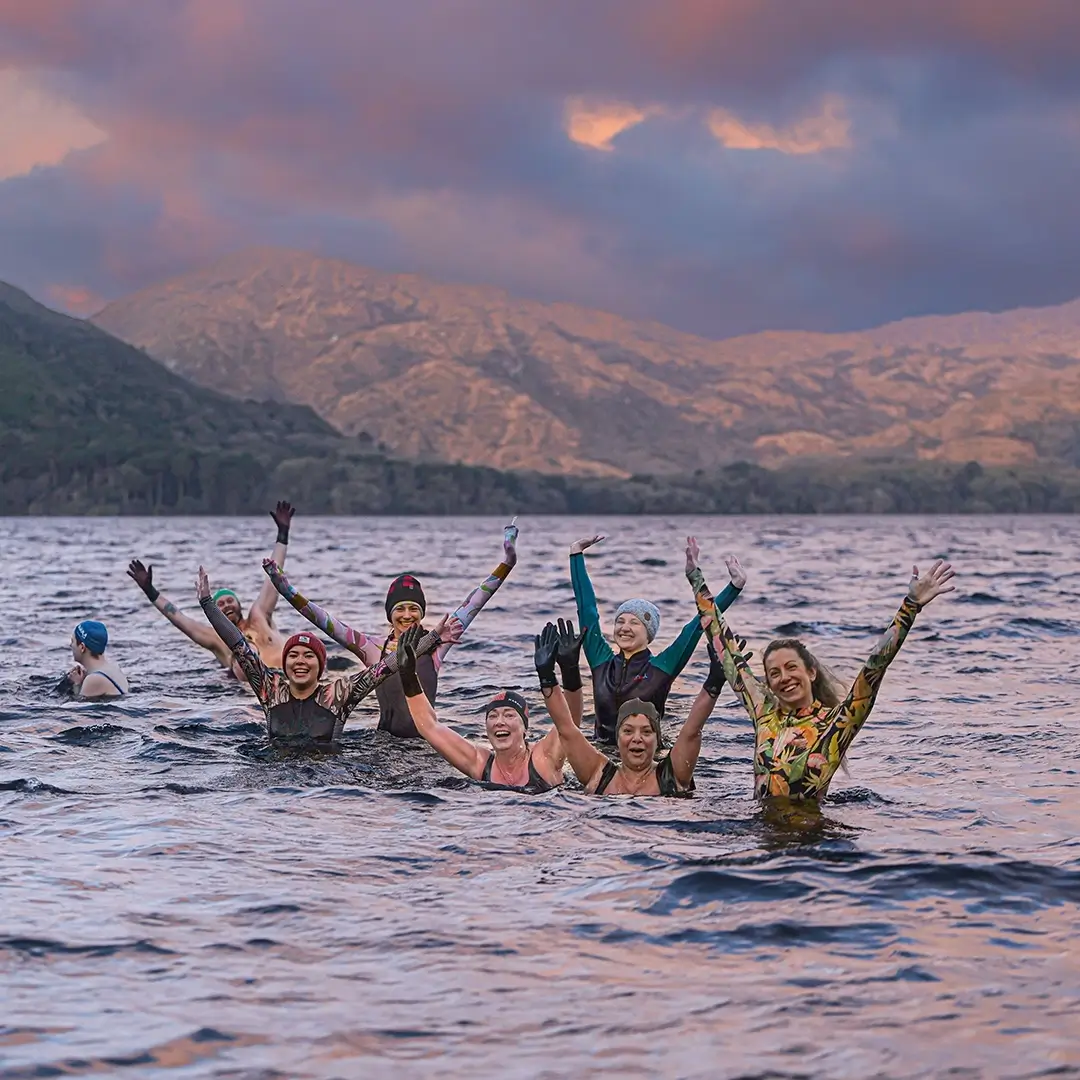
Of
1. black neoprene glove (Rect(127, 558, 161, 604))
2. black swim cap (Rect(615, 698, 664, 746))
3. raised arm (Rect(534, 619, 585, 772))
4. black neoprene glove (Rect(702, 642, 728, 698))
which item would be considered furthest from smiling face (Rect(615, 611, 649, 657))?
black neoprene glove (Rect(127, 558, 161, 604))

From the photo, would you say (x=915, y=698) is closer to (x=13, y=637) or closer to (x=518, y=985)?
(x=518, y=985)

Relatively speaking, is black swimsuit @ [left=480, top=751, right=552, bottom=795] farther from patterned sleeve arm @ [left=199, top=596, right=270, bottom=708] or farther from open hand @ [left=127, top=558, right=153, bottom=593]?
open hand @ [left=127, top=558, right=153, bottom=593]

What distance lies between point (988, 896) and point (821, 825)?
7.16 feet

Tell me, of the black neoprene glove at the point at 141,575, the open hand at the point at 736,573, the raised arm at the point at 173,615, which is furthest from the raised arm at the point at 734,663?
the black neoprene glove at the point at 141,575

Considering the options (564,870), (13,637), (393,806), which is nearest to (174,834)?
(393,806)

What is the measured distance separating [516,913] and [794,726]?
11.6 ft

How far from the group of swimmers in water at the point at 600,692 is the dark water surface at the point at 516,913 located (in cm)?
39

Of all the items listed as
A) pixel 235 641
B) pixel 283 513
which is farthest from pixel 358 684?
pixel 283 513

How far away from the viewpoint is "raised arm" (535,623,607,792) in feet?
36.9

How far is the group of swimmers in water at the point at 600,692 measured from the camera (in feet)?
37.6

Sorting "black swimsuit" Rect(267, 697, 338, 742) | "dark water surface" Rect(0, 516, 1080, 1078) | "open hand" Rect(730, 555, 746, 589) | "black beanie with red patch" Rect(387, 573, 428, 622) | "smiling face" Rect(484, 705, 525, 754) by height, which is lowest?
"dark water surface" Rect(0, 516, 1080, 1078)

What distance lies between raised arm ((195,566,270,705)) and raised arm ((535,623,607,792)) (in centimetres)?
377

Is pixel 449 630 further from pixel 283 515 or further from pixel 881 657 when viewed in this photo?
pixel 283 515

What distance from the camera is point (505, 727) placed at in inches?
512
